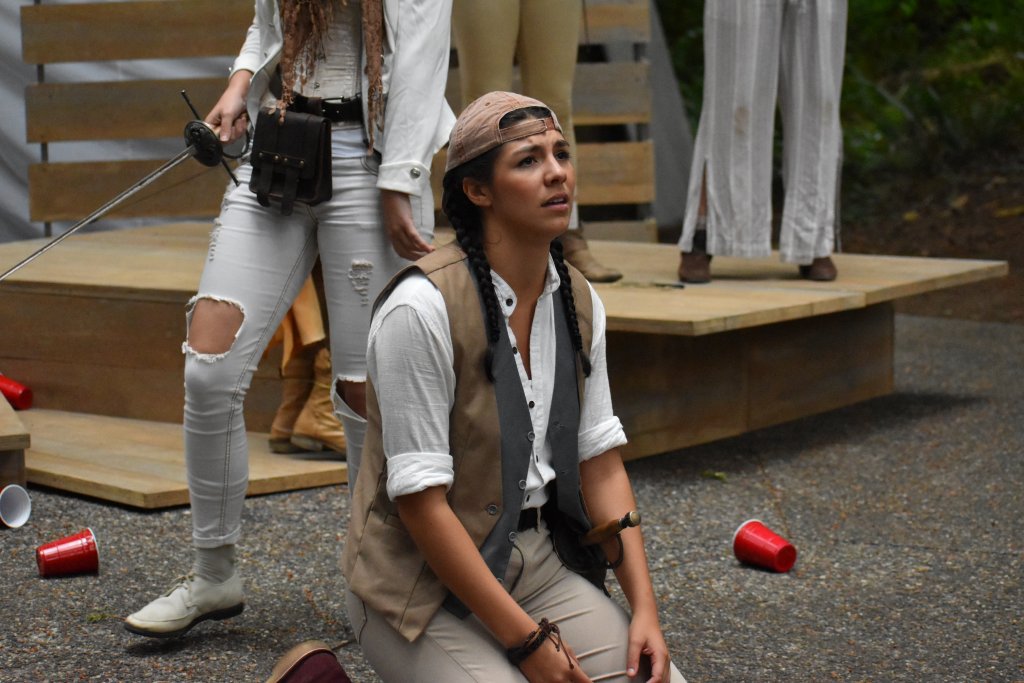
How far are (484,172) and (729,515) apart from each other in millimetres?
2137

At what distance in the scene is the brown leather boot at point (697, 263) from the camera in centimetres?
513

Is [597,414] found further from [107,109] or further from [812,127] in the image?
[107,109]

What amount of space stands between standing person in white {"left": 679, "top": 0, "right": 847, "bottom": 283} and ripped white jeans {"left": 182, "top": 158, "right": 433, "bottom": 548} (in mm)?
2211

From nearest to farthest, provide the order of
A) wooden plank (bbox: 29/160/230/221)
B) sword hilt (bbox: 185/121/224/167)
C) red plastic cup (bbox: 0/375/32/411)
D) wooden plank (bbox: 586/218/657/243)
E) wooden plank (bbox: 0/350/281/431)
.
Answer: sword hilt (bbox: 185/121/224/167)
wooden plank (bbox: 0/350/281/431)
red plastic cup (bbox: 0/375/32/411)
wooden plank (bbox: 29/160/230/221)
wooden plank (bbox: 586/218/657/243)

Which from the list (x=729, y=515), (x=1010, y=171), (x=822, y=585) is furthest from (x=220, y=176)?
(x=1010, y=171)

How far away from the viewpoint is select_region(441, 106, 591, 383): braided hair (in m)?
2.27

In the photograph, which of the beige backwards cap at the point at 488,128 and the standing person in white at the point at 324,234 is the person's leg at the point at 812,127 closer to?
the standing person in white at the point at 324,234

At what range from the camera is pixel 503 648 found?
88.4 inches

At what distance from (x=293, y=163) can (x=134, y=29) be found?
14.7 feet

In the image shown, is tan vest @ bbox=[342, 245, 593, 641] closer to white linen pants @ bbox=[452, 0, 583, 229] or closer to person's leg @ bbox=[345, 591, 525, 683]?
person's leg @ bbox=[345, 591, 525, 683]

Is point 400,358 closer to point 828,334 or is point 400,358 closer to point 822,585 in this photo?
point 822,585

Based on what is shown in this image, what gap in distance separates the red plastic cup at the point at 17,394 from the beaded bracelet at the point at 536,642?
3.42 meters

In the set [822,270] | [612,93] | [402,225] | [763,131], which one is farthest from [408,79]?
[612,93]

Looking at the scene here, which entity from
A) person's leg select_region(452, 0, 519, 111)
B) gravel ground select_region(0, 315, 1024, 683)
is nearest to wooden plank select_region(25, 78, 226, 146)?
person's leg select_region(452, 0, 519, 111)
